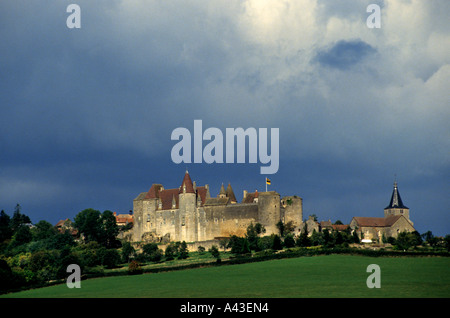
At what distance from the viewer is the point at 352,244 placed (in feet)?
258

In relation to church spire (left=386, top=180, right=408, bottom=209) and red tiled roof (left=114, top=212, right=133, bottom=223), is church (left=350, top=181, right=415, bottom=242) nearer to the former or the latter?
church spire (left=386, top=180, right=408, bottom=209)

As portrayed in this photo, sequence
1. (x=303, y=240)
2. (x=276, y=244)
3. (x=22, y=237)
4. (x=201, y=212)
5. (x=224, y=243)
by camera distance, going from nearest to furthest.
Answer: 1. (x=276, y=244)
2. (x=303, y=240)
3. (x=224, y=243)
4. (x=201, y=212)
5. (x=22, y=237)

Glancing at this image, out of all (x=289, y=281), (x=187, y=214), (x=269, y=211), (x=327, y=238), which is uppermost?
(x=269, y=211)

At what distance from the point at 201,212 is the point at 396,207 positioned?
36249mm

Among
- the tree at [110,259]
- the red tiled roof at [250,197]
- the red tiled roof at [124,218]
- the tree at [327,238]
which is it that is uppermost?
the red tiled roof at [250,197]

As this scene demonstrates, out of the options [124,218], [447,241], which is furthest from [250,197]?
[124,218]

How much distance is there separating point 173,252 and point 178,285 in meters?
33.1

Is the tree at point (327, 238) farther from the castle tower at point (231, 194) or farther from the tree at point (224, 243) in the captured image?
the castle tower at point (231, 194)

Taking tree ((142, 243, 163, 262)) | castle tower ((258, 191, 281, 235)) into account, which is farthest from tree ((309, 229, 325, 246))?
tree ((142, 243, 163, 262))

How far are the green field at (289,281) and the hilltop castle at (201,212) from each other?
22784 mm

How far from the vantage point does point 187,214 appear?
93.2 metres

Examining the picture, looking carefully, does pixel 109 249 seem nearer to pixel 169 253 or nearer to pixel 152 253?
pixel 152 253

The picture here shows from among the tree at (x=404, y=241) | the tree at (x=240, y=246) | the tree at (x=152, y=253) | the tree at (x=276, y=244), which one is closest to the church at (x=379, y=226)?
the tree at (x=404, y=241)

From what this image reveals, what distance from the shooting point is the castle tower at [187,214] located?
92500 mm
